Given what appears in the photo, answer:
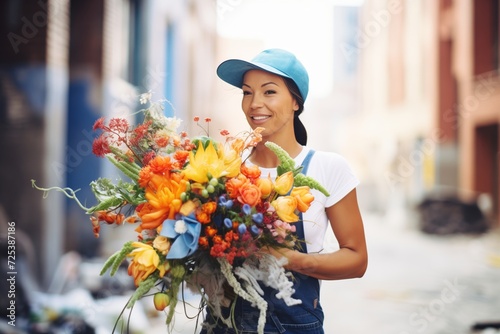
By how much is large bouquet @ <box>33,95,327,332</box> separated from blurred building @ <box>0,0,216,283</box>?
3.16 metres

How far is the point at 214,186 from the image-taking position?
1795mm

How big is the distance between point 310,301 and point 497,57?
18.0 metres

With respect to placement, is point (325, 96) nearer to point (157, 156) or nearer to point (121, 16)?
point (121, 16)

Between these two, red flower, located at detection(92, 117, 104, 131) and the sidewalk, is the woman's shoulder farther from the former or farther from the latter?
the sidewalk

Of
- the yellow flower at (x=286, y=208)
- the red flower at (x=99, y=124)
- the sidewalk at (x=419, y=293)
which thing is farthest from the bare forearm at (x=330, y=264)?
the sidewalk at (x=419, y=293)

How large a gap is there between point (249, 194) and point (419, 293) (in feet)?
22.5

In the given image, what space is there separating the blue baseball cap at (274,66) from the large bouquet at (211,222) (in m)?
0.37

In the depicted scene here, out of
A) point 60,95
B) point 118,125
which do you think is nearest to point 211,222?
point 118,125

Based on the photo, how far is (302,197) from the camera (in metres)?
1.80

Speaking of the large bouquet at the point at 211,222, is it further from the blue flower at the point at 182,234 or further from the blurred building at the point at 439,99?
the blurred building at the point at 439,99

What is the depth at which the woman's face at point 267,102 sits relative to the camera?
7.14 feet

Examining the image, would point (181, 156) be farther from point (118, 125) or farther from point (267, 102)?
point (267, 102)

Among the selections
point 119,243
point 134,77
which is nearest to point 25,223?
point 119,243

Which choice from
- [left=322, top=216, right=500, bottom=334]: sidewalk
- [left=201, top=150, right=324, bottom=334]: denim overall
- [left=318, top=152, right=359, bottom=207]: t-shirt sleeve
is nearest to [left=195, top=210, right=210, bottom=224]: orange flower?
[left=201, top=150, right=324, bottom=334]: denim overall
